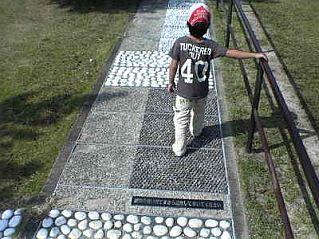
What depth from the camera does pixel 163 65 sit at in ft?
20.9

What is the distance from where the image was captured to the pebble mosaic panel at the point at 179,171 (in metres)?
3.92

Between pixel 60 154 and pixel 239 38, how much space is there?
4320mm

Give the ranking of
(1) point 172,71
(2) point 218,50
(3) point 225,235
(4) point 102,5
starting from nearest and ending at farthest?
(3) point 225,235 < (2) point 218,50 < (1) point 172,71 < (4) point 102,5

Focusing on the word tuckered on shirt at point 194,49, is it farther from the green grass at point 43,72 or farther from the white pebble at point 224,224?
the green grass at point 43,72

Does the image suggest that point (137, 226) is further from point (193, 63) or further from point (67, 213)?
point (193, 63)

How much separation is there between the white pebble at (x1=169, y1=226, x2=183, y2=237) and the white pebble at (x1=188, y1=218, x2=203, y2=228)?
101 millimetres

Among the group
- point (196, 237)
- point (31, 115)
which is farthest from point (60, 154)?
point (196, 237)

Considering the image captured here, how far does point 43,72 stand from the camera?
243 inches

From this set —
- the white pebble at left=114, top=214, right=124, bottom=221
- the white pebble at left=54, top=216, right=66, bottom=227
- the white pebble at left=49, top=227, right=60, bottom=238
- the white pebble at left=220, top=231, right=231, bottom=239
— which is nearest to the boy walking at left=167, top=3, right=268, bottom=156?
the white pebble at left=114, top=214, right=124, bottom=221

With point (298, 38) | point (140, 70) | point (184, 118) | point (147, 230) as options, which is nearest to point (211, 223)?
point (147, 230)

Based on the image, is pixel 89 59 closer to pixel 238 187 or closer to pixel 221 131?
pixel 221 131

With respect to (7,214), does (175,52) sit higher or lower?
higher

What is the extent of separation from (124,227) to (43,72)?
136 inches

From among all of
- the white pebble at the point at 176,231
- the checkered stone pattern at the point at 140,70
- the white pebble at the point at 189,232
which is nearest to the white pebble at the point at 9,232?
the white pebble at the point at 176,231
